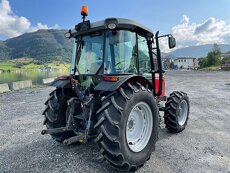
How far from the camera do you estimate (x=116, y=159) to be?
10.3ft

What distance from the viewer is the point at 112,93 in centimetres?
334

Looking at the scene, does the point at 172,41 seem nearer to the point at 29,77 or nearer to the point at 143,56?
the point at 143,56

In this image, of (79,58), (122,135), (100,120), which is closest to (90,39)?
(79,58)

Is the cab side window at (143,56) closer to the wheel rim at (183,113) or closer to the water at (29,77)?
A: the wheel rim at (183,113)

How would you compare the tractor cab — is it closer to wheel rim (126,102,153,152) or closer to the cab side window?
the cab side window

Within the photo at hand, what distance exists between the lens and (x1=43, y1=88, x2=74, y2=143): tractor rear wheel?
4.32 m

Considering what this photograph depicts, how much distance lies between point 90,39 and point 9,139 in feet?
10.8

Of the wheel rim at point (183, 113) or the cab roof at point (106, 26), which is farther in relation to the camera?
the wheel rim at point (183, 113)

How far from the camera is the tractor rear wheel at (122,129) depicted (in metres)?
3.12

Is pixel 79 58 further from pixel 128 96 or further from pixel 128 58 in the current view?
pixel 128 96

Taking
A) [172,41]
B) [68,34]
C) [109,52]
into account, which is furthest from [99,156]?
[172,41]

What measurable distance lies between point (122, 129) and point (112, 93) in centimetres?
57

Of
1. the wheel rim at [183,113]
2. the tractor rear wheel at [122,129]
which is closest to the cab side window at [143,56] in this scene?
the tractor rear wheel at [122,129]


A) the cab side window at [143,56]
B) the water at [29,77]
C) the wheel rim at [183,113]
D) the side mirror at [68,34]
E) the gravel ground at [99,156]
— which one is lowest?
the gravel ground at [99,156]
